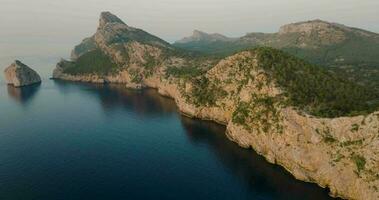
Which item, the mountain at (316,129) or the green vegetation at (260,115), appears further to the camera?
the green vegetation at (260,115)

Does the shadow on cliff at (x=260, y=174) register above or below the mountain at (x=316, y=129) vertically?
below

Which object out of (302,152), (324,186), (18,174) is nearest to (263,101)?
(302,152)

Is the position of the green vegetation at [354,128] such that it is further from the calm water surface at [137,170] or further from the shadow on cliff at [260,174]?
the calm water surface at [137,170]

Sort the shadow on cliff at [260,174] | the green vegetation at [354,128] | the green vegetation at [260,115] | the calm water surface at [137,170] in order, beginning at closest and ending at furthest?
the green vegetation at [354,128] < the calm water surface at [137,170] < the shadow on cliff at [260,174] < the green vegetation at [260,115]

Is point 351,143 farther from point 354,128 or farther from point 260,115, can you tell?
point 260,115

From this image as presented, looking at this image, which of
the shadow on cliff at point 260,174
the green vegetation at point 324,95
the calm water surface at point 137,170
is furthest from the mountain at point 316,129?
the calm water surface at point 137,170

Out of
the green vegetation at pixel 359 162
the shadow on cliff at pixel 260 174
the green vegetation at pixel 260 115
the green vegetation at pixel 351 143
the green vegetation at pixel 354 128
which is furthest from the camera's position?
the green vegetation at pixel 260 115

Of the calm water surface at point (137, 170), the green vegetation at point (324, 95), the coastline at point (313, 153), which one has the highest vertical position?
the green vegetation at point (324, 95)

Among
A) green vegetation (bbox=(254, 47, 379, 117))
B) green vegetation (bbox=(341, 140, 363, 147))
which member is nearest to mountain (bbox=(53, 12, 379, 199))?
green vegetation (bbox=(254, 47, 379, 117))
